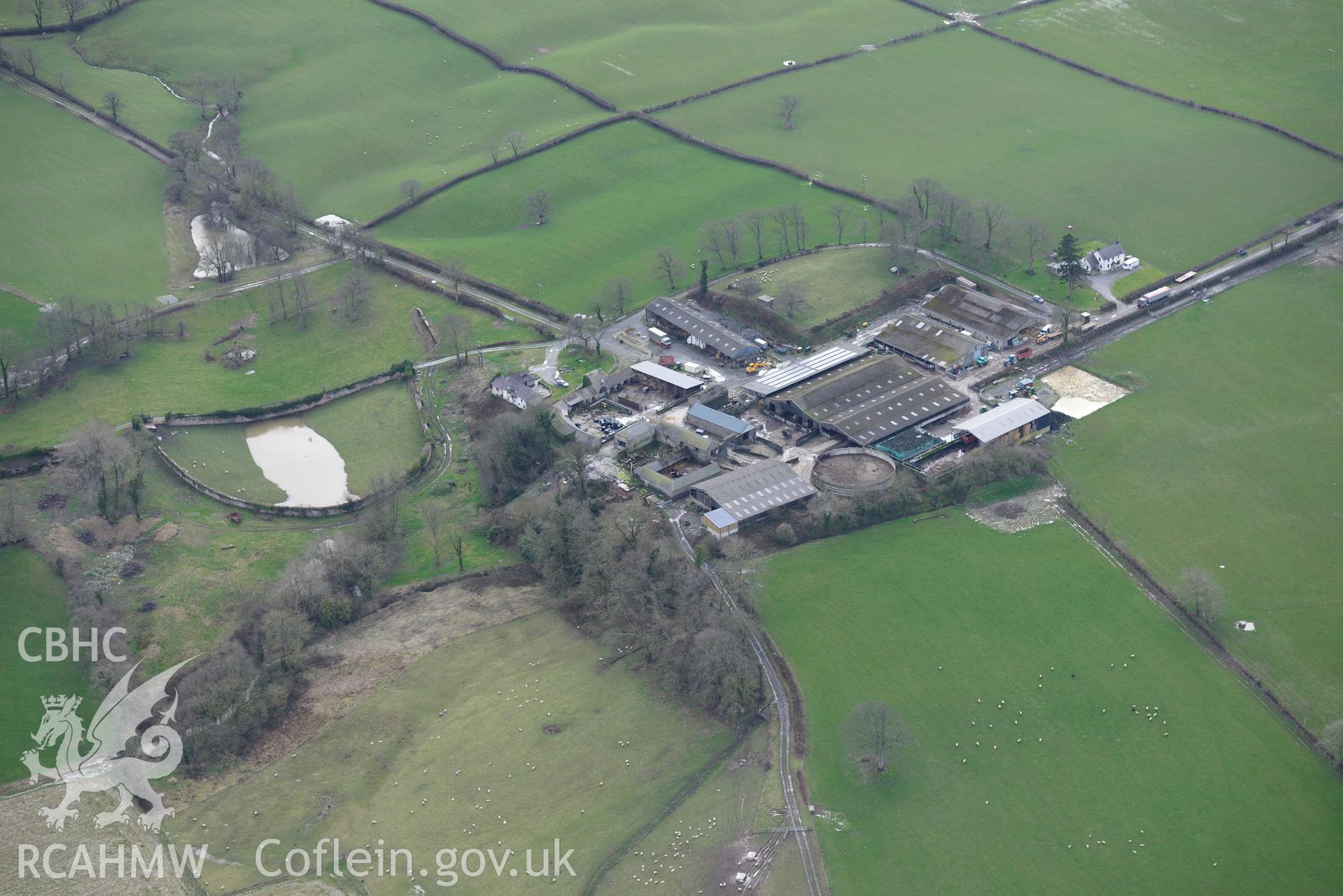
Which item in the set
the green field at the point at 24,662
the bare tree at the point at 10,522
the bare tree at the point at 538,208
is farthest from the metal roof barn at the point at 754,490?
the bare tree at the point at 538,208

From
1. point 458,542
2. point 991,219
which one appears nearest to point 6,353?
point 458,542

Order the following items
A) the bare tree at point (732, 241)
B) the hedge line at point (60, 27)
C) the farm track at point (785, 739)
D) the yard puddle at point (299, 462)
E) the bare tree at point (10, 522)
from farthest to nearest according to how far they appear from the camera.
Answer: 1. the hedge line at point (60, 27)
2. the bare tree at point (732, 241)
3. the yard puddle at point (299, 462)
4. the bare tree at point (10, 522)
5. the farm track at point (785, 739)

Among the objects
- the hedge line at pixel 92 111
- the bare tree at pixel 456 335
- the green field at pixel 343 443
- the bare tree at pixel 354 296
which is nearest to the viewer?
the green field at pixel 343 443

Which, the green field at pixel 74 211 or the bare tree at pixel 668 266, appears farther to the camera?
the green field at pixel 74 211

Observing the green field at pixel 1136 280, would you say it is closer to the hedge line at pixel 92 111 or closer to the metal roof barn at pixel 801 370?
the metal roof barn at pixel 801 370

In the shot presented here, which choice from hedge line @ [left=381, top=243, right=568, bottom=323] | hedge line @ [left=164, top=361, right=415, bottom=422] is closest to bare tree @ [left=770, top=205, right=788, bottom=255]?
hedge line @ [left=381, top=243, right=568, bottom=323]

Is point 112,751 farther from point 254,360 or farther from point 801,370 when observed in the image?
point 801,370

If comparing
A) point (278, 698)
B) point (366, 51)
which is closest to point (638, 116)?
point (366, 51)
